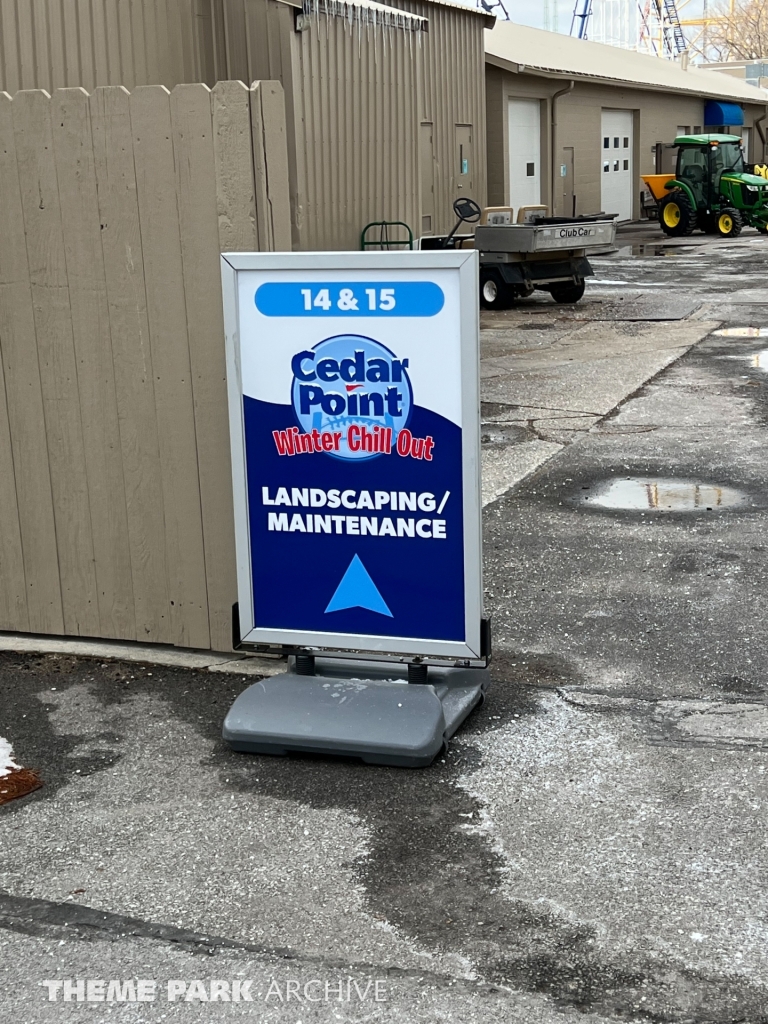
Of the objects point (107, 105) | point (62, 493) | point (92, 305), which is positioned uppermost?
point (107, 105)

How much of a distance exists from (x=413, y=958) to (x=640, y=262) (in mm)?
23605

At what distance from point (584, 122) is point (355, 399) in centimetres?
3068

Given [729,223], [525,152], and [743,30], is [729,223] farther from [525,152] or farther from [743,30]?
[743,30]

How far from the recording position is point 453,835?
3.80m

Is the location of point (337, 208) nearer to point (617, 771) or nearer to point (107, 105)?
point (107, 105)

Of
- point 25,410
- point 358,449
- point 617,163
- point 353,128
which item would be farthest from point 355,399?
point 617,163

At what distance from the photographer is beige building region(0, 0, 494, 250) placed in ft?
32.9

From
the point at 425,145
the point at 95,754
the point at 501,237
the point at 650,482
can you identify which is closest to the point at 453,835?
the point at 95,754

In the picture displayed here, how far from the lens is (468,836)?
12.4 feet

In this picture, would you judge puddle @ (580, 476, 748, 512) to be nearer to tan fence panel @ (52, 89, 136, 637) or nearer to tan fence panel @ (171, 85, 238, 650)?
tan fence panel @ (171, 85, 238, 650)

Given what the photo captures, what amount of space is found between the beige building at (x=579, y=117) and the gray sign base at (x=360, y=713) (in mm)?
23390

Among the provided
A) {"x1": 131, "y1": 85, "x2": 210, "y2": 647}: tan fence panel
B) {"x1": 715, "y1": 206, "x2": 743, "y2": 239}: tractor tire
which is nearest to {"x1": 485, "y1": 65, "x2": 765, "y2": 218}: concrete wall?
{"x1": 715, "y1": 206, "x2": 743, "y2": 239}: tractor tire

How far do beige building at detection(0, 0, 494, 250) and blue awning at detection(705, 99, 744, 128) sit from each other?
2821cm

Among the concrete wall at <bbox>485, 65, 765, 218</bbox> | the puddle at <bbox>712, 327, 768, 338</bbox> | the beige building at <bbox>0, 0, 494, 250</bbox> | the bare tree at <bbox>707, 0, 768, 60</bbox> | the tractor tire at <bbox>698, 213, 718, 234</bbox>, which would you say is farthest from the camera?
the bare tree at <bbox>707, 0, 768, 60</bbox>
